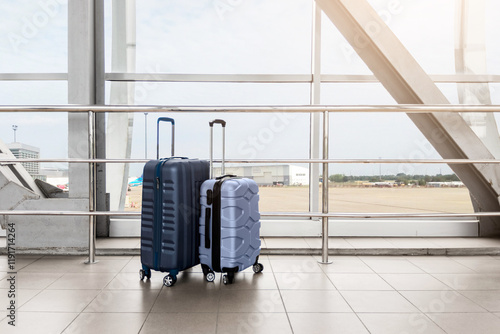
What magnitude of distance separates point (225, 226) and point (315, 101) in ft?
4.89

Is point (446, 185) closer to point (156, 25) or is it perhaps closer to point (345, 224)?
point (345, 224)

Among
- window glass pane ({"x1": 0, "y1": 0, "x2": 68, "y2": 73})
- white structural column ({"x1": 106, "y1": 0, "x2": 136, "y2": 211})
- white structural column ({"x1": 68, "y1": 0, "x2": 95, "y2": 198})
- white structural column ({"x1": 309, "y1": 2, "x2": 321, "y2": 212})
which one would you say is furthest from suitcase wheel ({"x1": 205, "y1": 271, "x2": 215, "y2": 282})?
window glass pane ({"x1": 0, "y1": 0, "x2": 68, "y2": 73})

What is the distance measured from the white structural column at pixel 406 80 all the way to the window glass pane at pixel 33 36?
189 centimetres

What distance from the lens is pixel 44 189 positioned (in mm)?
2709

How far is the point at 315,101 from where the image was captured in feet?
9.40

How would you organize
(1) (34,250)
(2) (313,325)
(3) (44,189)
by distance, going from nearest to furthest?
(2) (313,325) < (1) (34,250) < (3) (44,189)

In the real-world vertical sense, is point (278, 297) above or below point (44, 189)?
below

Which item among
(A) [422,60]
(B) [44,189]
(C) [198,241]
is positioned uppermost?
(A) [422,60]

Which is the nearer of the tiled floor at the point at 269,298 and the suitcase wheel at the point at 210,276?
the tiled floor at the point at 269,298

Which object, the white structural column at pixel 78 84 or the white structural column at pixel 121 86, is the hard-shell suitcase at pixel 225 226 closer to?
the white structural column at pixel 78 84

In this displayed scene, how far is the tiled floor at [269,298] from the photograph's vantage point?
1307mm

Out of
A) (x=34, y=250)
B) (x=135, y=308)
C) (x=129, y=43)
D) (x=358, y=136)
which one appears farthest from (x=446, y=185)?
(x=34, y=250)

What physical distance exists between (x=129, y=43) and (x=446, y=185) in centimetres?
266

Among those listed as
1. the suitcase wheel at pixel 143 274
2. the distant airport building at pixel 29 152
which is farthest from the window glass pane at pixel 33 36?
the suitcase wheel at pixel 143 274
